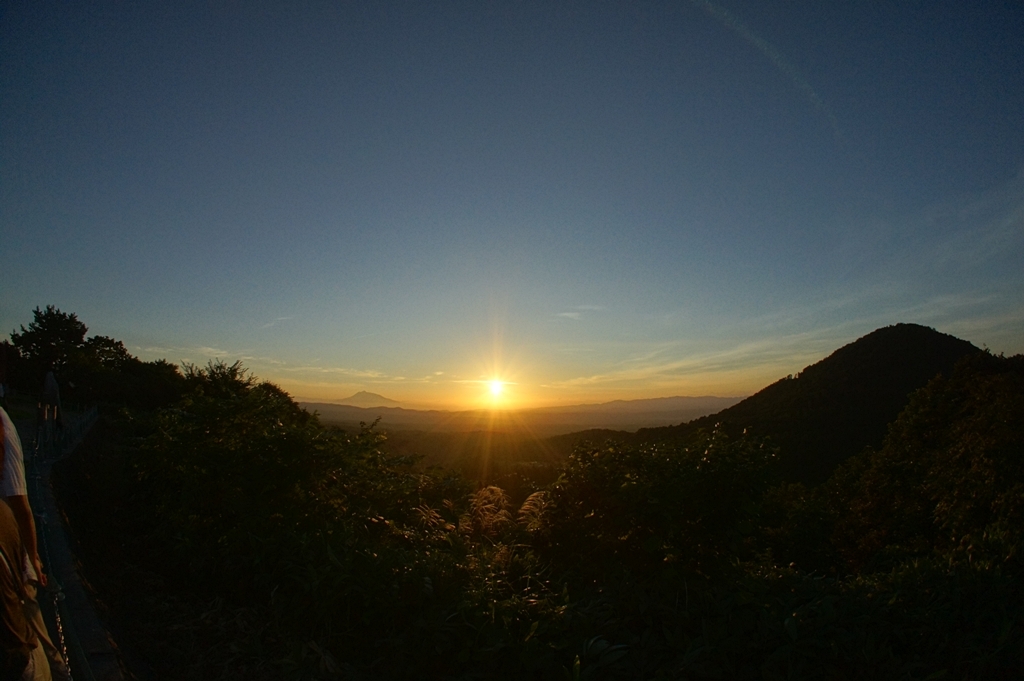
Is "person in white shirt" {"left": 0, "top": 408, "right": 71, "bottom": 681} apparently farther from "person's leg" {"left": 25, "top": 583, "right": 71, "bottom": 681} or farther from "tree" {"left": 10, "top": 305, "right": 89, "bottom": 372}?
"tree" {"left": 10, "top": 305, "right": 89, "bottom": 372}

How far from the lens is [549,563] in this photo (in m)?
5.15

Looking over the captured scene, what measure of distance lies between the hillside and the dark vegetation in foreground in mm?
7425

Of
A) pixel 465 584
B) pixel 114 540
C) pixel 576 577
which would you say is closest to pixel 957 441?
pixel 576 577

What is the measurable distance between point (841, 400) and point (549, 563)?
54.1 ft

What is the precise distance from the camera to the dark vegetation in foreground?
389 centimetres

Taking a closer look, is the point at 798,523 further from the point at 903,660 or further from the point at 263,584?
the point at 263,584

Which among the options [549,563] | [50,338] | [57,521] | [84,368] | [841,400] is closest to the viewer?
[549,563]

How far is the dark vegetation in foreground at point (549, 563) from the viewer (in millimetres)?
3895

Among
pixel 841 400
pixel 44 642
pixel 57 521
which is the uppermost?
pixel 841 400

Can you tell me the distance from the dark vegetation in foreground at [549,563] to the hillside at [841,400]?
7.43m

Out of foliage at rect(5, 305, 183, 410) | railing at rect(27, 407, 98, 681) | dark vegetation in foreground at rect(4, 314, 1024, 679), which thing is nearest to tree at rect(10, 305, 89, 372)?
foliage at rect(5, 305, 183, 410)

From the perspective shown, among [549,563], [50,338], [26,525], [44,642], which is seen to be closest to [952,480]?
[549,563]

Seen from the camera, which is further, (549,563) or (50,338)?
(50,338)

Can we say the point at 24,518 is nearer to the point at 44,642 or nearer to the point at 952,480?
the point at 44,642
